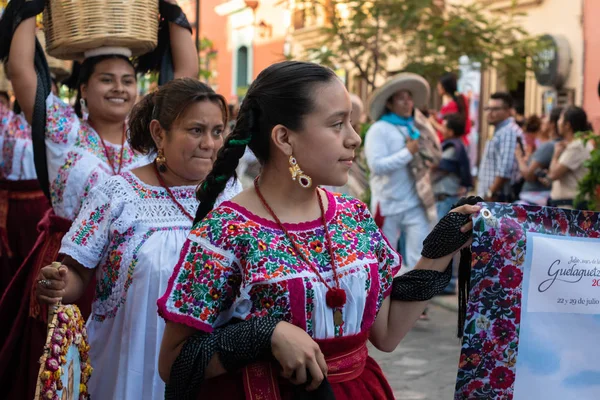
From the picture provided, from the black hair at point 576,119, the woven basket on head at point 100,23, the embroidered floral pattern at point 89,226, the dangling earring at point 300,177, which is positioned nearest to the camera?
the dangling earring at point 300,177

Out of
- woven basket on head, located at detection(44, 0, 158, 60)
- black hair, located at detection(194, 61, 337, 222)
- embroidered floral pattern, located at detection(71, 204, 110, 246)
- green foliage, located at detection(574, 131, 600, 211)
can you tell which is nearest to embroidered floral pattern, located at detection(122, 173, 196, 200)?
embroidered floral pattern, located at detection(71, 204, 110, 246)

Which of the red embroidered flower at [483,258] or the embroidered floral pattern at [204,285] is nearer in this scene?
the embroidered floral pattern at [204,285]

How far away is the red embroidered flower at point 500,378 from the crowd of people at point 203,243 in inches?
11.7

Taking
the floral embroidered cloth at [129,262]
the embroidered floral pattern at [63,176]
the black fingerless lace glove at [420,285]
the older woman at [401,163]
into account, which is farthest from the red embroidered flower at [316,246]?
the older woman at [401,163]

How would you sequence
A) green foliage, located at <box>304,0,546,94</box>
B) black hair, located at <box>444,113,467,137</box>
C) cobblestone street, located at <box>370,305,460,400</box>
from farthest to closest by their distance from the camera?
1. green foliage, located at <box>304,0,546,94</box>
2. black hair, located at <box>444,113,467,137</box>
3. cobblestone street, located at <box>370,305,460,400</box>

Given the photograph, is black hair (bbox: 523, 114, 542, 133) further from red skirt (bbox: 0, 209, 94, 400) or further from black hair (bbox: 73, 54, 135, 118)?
red skirt (bbox: 0, 209, 94, 400)

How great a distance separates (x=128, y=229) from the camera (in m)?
3.53

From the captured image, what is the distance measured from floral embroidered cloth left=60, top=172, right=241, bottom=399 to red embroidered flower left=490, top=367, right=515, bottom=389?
1.27 meters

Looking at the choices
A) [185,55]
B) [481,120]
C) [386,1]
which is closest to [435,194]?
[386,1]

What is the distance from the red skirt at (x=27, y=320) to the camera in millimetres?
4160

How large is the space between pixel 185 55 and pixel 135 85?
289 millimetres

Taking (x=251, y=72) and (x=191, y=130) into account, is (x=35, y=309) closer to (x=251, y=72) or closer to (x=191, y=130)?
(x=191, y=130)

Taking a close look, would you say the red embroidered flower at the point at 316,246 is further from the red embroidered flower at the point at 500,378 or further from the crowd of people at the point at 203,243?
the red embroidered flower at the point at 500,378

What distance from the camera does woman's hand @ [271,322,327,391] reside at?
2.29 m
